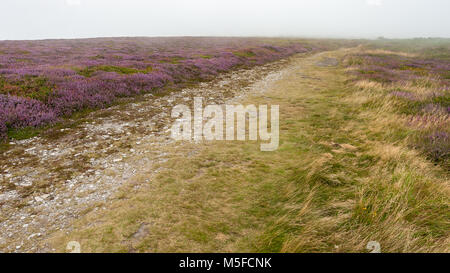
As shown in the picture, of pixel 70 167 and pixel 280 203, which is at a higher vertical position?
pixel 70 167

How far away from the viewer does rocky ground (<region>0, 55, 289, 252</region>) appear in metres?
4.66

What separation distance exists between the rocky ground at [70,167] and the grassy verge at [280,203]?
458 millimetres

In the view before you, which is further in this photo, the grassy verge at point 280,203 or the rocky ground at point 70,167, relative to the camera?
the rocky ground at point 70,167

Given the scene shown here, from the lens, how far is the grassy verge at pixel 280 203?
159 inches

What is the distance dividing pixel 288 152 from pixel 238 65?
996 inches

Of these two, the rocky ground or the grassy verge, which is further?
the rocky ground

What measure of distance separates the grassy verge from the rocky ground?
458mm

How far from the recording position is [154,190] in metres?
5.76

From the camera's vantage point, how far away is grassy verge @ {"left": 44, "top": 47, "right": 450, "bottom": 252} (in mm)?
4039

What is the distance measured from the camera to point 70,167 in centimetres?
679

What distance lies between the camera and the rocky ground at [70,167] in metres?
4.66

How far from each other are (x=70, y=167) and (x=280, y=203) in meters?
6.28

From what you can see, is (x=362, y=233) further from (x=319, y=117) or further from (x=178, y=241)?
(x=319, y=117)

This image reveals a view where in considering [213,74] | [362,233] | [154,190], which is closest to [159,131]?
[154,190]
